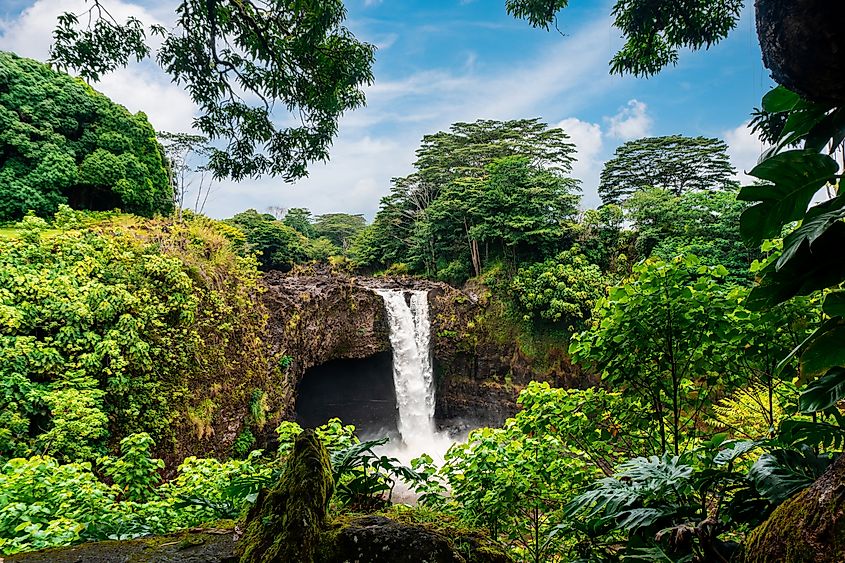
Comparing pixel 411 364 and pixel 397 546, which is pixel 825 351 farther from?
pixel 411 364

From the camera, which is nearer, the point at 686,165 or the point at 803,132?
the point at 803,132

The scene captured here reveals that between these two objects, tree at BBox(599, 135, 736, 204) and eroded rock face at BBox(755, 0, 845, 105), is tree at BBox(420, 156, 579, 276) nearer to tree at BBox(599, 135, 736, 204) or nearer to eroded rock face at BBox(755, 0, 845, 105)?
tree at BBox(599, 135, 736, 204)

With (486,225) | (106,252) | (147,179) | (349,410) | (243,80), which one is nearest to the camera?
(243,80)

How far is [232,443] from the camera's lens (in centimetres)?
697

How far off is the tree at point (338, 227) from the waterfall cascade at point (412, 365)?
14653mm

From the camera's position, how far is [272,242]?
18391 millimetres

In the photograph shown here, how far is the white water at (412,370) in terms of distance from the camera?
12992 millimetres

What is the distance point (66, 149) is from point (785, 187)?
43.2ft

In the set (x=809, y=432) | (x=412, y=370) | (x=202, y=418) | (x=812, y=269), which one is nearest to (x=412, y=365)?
(x=412, y=370)

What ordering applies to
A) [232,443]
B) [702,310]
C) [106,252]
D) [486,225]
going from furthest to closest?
[486,225]
[232,443]
[106,252]
[702,310]

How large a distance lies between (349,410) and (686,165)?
1800cm

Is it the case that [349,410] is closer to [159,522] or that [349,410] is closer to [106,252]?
[106,252]

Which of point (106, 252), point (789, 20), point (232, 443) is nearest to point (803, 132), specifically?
point (789, 20)

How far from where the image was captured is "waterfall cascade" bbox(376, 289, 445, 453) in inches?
512
